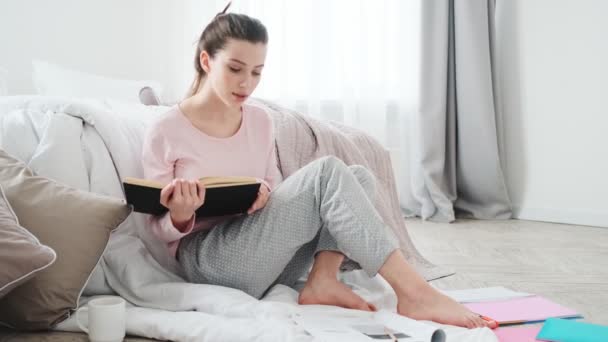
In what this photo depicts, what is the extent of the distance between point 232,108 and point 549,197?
7.78 feet

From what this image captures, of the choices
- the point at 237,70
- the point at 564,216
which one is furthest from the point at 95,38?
the point at 564,216

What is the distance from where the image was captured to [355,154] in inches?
94.0

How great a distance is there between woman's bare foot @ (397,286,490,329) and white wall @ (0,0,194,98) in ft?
8.31

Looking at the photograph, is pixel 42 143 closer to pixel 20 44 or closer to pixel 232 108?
pixel 232 108

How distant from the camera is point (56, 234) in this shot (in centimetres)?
148

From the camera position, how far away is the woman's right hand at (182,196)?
144 centimetres

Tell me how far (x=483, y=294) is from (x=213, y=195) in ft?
2.95

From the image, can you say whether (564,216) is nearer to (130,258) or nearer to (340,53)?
(340,53)

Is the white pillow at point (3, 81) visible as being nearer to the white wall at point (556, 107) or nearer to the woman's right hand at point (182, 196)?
the woman's right hand at point (182, 196)

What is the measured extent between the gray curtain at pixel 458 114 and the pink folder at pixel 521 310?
5.84 feet

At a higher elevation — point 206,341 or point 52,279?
point 52,279

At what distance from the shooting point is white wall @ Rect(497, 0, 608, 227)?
3.44 meters

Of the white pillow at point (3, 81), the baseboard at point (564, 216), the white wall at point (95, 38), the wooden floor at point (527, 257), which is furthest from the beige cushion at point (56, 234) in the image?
the baseboard at point (564, 216)

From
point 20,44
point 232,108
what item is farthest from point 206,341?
point 20,44
